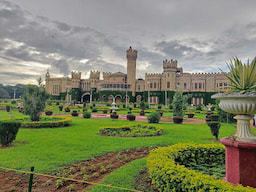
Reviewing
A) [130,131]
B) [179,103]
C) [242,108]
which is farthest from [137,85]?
[242,108]

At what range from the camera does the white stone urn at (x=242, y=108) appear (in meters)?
3.86

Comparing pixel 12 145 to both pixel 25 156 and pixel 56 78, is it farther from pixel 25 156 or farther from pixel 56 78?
pixel 56 78

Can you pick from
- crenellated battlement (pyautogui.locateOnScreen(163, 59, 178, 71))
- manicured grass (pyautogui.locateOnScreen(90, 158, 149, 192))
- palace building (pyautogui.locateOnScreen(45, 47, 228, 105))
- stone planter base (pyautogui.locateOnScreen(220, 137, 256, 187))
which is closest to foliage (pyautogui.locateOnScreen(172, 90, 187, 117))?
manicured grass (pyautogui.locateOnScreen(90, 158, 149, 192))

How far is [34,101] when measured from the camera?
14.7m

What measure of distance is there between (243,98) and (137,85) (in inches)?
2249

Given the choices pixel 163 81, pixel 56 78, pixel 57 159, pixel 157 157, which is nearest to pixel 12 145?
pixel 57 159

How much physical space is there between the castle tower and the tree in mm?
46155

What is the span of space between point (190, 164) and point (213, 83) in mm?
50073

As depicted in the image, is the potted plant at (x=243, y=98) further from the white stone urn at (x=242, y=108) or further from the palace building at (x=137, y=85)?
the palace building at (x=137, y=85)

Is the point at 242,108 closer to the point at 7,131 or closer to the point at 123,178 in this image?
→ the point at 123,178

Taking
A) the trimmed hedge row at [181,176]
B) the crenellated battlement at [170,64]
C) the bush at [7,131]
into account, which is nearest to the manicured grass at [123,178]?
the trimmed hedge row at [181,176]

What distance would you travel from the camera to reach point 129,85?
60469mm

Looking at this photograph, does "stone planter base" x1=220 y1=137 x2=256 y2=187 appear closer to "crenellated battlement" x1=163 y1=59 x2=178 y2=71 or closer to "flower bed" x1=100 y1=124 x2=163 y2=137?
"flower bed" x1=100 y1=124 x2=163 y2=137

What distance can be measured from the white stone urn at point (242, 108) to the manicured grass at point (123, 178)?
2.76m
